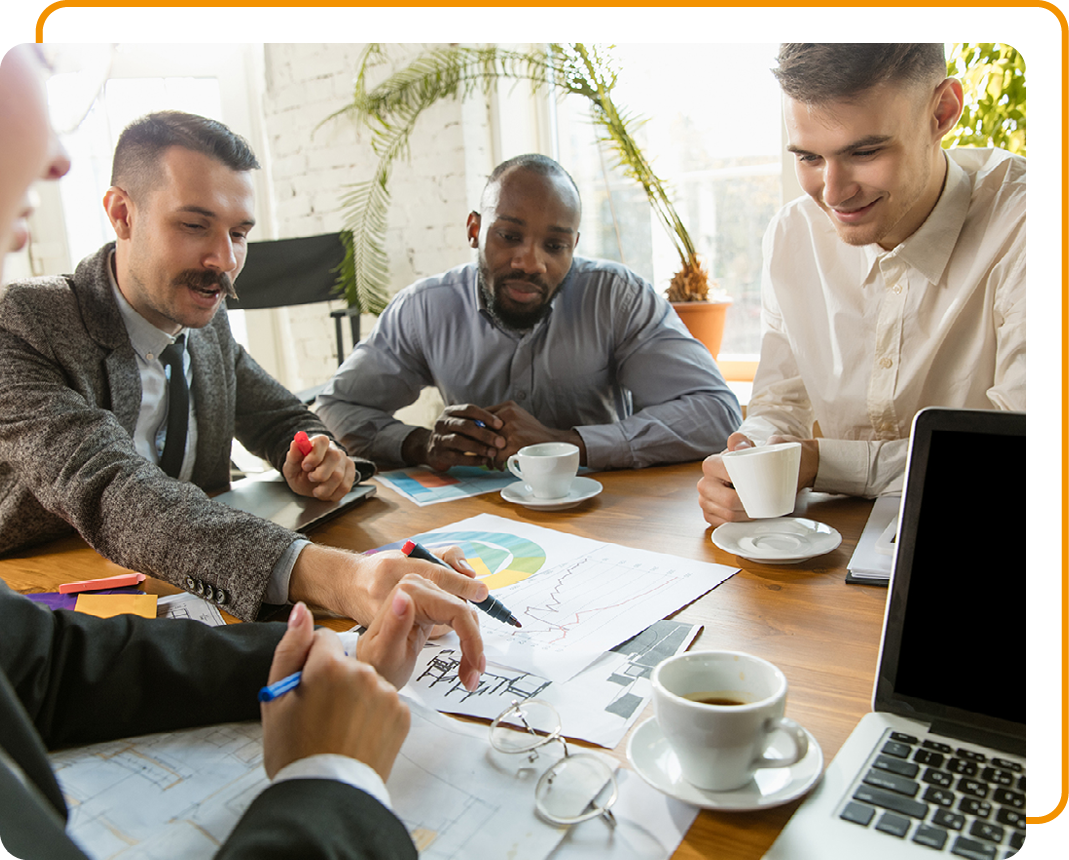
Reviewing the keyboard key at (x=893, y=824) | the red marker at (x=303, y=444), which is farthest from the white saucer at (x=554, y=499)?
the keyboard key at (x=893, y=824)

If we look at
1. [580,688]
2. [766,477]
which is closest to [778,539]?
[766,477]

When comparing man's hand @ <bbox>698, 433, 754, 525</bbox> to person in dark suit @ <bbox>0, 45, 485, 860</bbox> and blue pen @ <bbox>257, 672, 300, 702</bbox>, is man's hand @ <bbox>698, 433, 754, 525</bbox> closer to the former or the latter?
person in dark suit @ <bbox>0, 45, 485, 860</bbox>

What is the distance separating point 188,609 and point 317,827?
1.30 ft

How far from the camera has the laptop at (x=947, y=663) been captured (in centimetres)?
36

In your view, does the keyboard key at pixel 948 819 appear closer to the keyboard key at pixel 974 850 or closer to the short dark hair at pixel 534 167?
the keyboard key at pixel 974 850

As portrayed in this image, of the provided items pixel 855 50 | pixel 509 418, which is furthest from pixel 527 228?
pixel 855 50

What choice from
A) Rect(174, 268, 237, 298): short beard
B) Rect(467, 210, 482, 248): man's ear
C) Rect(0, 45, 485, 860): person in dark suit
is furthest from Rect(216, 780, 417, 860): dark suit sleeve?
Rect(467, 210, 482, 248): man's ear

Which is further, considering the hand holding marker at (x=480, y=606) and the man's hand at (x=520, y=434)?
the man's hand at (x=520, y=434)

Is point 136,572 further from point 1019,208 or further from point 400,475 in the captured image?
point 1019,208

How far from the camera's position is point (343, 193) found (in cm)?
155

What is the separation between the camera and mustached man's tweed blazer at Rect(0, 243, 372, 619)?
2.24 ft

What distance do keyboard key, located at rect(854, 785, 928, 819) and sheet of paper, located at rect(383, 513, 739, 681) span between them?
202mm

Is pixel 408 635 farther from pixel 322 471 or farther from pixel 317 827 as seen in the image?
pixel 322 471

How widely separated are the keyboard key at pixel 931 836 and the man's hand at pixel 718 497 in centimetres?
46
